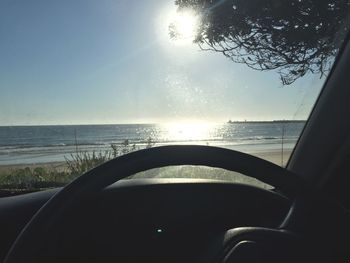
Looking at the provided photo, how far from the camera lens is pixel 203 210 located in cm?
235

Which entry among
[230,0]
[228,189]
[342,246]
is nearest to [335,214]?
[342,246]

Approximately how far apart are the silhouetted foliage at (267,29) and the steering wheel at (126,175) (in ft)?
5.90

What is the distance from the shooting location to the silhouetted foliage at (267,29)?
11.4 ft

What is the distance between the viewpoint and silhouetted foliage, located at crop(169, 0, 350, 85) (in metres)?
3.49

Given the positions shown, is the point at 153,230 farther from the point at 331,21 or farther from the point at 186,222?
the point at 331,21

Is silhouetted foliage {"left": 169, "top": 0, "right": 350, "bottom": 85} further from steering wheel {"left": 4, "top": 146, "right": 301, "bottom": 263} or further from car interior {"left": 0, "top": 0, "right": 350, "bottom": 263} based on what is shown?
steering wheel {"left": 4, "top": 146, "right": 301, "bottom": 263}

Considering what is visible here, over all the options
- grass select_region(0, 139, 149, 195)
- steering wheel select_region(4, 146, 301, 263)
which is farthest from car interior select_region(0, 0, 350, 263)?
grass select_region(0, 139, 149, 195)

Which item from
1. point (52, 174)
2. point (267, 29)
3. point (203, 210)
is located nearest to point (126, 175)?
point (203, 210)

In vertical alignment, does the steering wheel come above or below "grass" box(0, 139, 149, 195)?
above

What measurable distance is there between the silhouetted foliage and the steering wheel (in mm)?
1799

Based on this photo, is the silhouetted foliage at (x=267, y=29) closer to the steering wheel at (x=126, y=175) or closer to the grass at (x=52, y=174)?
the grass at (x=52, y=174)

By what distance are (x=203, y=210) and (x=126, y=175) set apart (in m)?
0.84

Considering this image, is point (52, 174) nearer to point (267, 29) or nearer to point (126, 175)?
point (267, 29)

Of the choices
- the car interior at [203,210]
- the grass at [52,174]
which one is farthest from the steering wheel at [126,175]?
the grass at [52,174]
